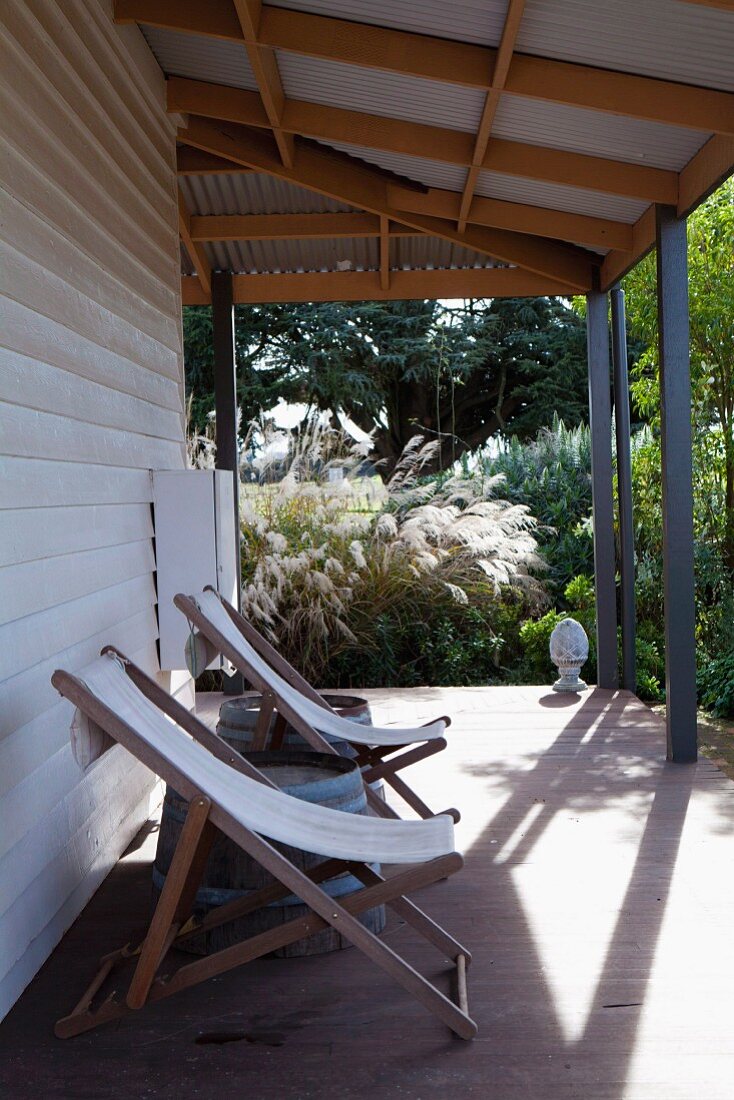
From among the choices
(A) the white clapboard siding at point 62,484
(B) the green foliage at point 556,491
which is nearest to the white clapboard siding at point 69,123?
(A) the white clapboard siding at point 62,484

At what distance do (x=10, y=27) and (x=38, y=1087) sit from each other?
2858 millimetres

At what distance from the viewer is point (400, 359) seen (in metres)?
15.6

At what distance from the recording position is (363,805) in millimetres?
3367

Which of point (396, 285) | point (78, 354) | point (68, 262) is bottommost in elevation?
point (78, 354)

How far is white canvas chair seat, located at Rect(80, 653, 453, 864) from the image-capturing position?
2.74 metres

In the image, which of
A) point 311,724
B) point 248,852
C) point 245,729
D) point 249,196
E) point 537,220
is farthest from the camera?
point 249,196

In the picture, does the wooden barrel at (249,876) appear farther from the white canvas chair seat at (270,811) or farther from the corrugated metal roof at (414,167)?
the corrugated metal roof at (414,167)

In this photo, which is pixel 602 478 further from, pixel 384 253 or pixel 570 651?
pixel 384 253

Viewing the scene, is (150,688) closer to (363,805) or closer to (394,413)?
(363,805)

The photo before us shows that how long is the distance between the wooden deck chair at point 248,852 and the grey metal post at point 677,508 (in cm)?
279

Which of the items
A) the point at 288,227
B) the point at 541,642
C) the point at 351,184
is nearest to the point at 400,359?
the point at 541,642

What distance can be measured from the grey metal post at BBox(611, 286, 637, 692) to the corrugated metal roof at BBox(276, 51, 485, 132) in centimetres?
261

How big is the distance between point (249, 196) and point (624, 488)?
310 cm

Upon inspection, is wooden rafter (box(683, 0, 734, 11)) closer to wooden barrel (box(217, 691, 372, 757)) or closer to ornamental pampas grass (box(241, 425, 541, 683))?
wooden barrel (box(217, 691, 372, 757))
